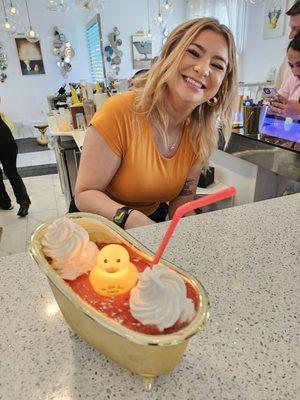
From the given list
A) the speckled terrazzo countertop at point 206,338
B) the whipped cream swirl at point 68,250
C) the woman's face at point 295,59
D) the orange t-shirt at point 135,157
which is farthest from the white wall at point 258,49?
the whipped cream swirl at point 68,250

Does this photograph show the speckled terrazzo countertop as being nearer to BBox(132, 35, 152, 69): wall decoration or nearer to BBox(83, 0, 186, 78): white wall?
BBox(83, 0, 186, 78): white wall

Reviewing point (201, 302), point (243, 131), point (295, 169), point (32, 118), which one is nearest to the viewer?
point (201, 302)

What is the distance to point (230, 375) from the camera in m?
0.42

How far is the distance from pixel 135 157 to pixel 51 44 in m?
5.92

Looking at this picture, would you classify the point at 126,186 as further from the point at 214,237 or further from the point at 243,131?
the point at 243,131

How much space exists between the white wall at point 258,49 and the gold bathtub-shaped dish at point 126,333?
181 inches

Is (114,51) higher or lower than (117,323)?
higher

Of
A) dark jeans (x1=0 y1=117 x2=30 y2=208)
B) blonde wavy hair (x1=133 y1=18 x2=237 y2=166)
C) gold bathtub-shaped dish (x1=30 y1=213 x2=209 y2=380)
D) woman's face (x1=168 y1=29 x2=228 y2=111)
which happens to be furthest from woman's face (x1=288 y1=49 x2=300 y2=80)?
dark jeans (x1=0 y1=117 x2=30 y2=208)

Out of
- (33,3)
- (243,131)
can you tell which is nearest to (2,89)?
(33,3)

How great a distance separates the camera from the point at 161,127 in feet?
3.32

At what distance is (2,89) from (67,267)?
657cm

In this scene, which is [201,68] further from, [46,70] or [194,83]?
[46,70]

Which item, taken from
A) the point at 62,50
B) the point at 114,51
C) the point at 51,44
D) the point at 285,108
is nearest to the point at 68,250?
the point at 285,108

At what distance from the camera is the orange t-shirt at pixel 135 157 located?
37.9 inches
